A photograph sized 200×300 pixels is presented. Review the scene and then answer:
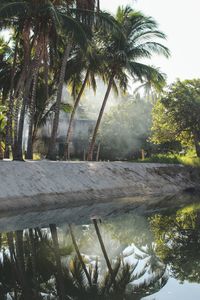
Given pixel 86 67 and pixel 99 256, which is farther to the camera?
pixel 86 67

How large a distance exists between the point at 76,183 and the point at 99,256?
44.4 feet

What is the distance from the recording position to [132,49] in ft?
110

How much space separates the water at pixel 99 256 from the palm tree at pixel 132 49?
49.0 feet

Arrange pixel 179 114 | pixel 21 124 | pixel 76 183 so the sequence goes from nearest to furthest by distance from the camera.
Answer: pixel 76 183
pixel 21 124
pixel 179 114

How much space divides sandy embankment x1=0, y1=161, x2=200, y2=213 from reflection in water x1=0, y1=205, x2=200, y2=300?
5.10 meters

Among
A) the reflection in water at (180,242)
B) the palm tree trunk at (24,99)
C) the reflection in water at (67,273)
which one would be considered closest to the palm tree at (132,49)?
the palm tree trunk at (24,99)

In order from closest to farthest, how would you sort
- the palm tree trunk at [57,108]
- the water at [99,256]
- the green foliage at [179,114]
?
1. the water at [99,256]
2. the palm tree trunk at [57,108]
3. the green foliage at [179,114]

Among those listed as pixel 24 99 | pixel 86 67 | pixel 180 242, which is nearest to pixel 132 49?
pixel 86 67

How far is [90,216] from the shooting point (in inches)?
782

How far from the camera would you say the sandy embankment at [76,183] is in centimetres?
2202

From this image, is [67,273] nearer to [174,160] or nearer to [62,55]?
[62,55]

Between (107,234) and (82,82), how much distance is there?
2240 centimetres

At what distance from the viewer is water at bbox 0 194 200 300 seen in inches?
364

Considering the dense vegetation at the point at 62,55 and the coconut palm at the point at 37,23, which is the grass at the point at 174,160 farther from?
the coconut palm at the point at 37,23
